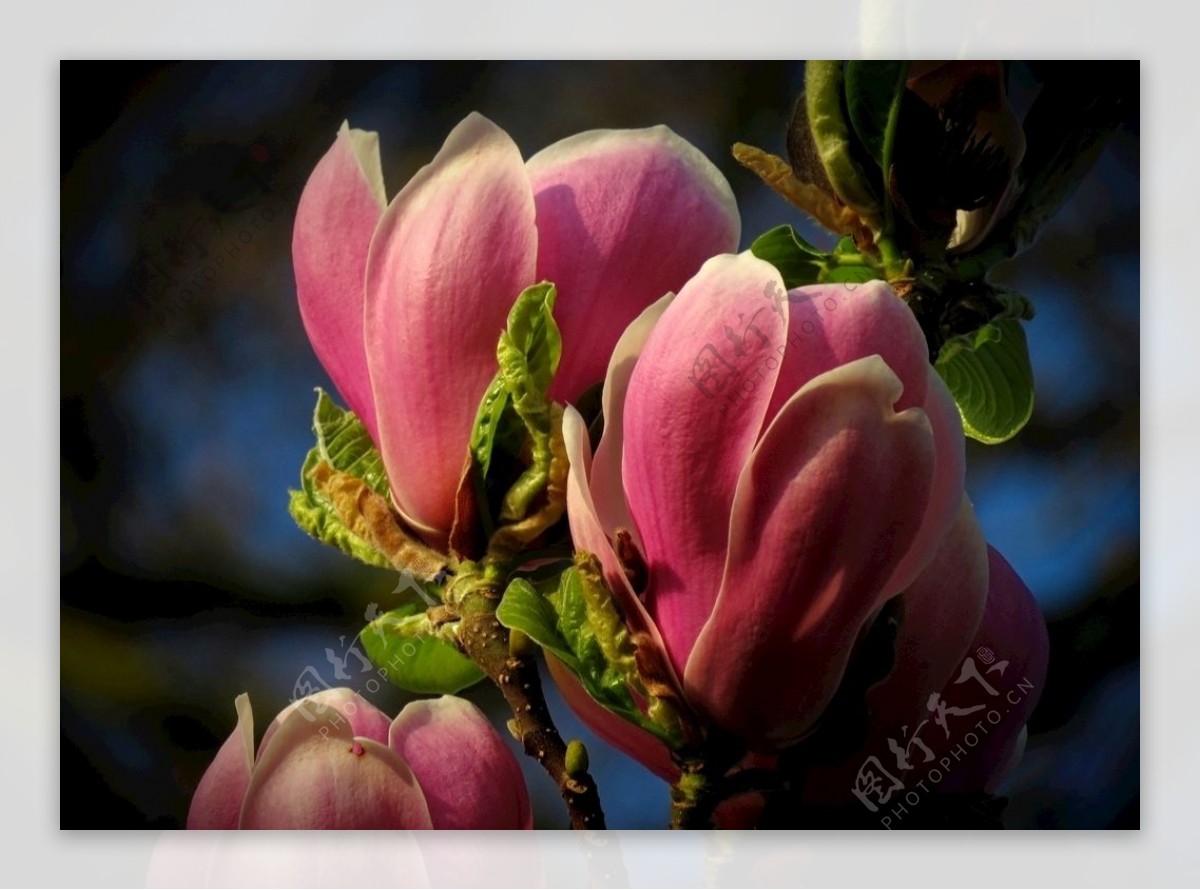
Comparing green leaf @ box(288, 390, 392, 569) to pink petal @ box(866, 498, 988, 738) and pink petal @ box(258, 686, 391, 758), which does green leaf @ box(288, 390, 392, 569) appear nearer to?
pink petal @ box(258, 686, 391, 758)

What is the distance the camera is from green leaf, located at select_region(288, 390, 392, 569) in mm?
910

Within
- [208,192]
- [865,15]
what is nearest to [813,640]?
[865,15]

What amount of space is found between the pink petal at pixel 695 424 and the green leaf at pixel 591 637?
0.09ft

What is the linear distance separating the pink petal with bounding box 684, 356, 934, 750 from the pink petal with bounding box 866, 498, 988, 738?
4 centimetres

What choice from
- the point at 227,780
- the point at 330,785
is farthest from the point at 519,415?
the point at 227,780

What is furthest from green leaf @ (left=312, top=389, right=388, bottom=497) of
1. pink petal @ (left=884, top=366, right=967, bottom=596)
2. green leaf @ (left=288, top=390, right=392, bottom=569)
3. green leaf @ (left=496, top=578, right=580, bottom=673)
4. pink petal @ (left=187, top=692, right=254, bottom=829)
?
pink petal @ (left=884, top=366, right=967, bottom=596)

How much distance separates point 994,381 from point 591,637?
0.34m

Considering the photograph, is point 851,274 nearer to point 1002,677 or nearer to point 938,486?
point 938,486

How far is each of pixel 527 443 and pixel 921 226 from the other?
0.93ft

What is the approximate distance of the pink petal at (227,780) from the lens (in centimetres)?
99

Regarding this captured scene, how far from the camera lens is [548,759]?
0.91 metres

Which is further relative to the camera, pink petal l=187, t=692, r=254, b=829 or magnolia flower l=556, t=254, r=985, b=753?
pink petal l=187, t=692, r=254, b=829

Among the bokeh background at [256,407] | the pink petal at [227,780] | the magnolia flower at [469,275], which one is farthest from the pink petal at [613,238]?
the pink petal at [227,780]

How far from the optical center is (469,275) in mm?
857
